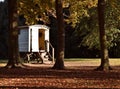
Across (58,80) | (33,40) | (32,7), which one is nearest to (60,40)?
(32,7)

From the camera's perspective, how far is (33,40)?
128ft

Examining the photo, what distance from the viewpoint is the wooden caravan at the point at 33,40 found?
39031mm

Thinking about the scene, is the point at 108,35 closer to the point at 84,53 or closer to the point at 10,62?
the point at 84,53

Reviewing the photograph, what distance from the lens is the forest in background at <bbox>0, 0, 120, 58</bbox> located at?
35.4 metres

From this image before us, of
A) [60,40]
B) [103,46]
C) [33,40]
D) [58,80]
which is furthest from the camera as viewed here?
[33,40]

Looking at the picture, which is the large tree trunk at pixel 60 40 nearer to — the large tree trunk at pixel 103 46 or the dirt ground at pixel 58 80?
the large tree trunk at pixel 103 46

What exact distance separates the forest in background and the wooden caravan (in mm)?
1110

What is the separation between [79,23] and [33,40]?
Result: 12.7 meters

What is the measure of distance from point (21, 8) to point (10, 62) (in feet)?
28.0

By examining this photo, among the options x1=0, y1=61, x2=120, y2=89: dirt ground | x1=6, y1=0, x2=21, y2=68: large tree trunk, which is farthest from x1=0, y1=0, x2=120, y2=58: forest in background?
x1=0, y1=61, x2=120, y2=89: dirt ground

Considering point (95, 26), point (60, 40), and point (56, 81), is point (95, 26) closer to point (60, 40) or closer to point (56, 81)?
point (60, 40)

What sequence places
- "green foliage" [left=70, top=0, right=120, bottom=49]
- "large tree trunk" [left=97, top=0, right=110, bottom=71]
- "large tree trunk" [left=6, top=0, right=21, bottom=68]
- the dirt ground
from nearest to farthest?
the dirt ground
"large tree trunk" [left=97, top=0, right=110, bottom=71]
"large tree trunk" [left=6, top=0, right=21, bottom=68]
"green foliage" [left=70, top=0, right=120, bottom=49]

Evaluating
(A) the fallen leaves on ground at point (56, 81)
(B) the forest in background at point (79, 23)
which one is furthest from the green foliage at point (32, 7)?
(A) the fallen leaves on ground at point (56, 81)

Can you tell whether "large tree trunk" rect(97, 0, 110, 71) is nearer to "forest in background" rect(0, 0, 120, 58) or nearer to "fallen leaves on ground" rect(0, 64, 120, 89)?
"fallen leaves on ground" rect(0, 64, 120, 89)
